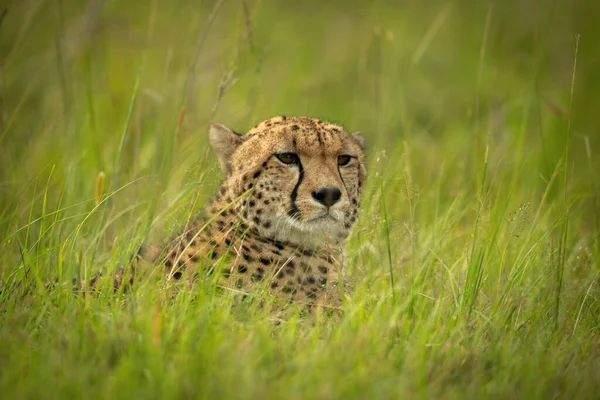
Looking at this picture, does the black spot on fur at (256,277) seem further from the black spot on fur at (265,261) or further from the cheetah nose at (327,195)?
the cheetah nose at (327,195)

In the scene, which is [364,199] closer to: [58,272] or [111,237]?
[111,237]

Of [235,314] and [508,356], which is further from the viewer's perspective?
[235,314]

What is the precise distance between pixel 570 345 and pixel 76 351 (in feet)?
5.27

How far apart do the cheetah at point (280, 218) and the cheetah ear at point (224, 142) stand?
8cm

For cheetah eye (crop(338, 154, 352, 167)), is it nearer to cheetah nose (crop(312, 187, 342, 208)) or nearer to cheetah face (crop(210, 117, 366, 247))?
cheetah face (crop(210, 117, 366, 247))

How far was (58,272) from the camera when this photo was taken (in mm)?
3289

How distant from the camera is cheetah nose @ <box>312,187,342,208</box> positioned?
355 centimetres

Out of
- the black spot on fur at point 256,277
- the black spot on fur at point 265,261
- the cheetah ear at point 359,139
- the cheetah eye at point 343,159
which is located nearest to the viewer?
the black spot on fur at point 256,277

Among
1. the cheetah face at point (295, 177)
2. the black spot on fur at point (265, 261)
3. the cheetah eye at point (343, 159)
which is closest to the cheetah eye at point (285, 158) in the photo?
the cheetah face at point (295, 177)

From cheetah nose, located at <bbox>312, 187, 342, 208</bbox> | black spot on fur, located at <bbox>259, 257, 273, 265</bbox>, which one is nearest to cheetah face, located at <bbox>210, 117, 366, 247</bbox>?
cheetah nose, located at <bbox>312, 187, 342, 208</bbox>

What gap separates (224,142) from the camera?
3920 millimetres

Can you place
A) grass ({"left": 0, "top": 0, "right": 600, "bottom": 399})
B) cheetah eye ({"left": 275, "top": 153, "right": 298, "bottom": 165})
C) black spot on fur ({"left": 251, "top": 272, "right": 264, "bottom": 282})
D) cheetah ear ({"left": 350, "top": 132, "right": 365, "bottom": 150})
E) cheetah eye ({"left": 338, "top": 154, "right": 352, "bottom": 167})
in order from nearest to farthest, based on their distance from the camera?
grass ({"left": 0, "top": 0, "right": 600, "bottom": 399}) → black spot on fur ({"left": 251, "top": 272, "right": 264, "bottom": 282}) → cheetah eye ({"left": 275, "top": 153, "right": 298, "bottom": 165}) → cheetah eye ({"left": 338, "top": 154, "right": 352, "bottom": 167}) → cheetah ear ({"left": 350, "top": 132, "right": 365, "bottom": 150})

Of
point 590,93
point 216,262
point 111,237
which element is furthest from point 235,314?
point 590,93

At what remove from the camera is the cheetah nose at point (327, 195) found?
3.55 m
